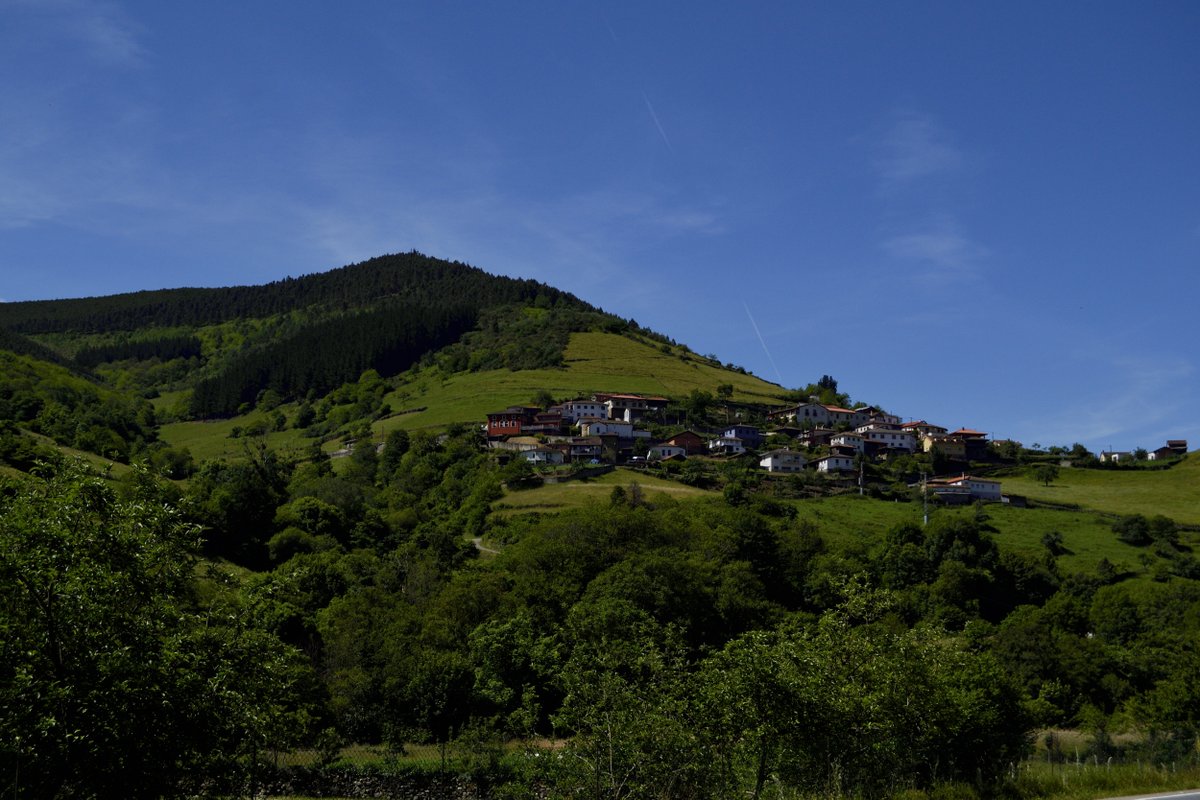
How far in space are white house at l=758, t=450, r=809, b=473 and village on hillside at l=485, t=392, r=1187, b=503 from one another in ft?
0.45

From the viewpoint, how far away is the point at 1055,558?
96.9 m

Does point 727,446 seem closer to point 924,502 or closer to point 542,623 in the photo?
point 924,502

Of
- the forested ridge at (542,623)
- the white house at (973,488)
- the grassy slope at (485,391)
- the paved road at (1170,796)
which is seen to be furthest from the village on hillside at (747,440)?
the paved road at (1170,796)

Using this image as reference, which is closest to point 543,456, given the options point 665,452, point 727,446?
point 665,452

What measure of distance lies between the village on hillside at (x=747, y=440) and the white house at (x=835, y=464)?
0.14 metres

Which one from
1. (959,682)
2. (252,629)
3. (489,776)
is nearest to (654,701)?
(252,629)

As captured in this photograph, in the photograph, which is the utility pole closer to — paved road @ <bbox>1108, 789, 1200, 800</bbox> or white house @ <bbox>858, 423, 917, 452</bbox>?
white house @ <bbox>858, 423, 917, 452</bbox>

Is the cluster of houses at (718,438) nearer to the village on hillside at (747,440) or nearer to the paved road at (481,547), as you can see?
the village on hillside at (747,440)

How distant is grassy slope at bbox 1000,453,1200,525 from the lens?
4651 inches

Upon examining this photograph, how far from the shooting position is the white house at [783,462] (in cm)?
13400

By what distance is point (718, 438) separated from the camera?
148m

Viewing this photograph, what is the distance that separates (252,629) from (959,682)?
3945 cm

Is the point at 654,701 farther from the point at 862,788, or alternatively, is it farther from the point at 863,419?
the point at 863,419

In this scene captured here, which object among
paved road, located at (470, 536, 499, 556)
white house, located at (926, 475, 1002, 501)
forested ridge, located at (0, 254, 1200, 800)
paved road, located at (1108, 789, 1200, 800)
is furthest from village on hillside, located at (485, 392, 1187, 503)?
paved road, located at (1108, 789, 1200, 800)
